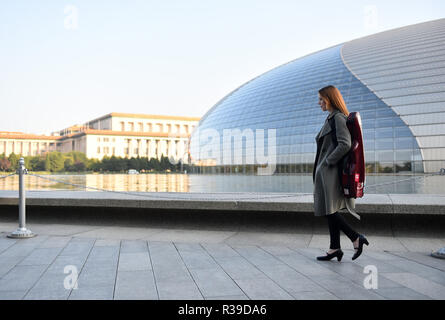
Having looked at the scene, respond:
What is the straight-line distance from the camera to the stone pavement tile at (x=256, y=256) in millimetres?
4262

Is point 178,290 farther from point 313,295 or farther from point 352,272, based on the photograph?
point 352,272

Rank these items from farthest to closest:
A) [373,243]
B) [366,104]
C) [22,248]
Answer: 1. [366,104]
2. [373,243]
3. [22,248]

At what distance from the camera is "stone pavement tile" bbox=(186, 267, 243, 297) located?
3188 mm

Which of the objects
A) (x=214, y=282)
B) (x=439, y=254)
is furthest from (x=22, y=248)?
(x=439, y=254)

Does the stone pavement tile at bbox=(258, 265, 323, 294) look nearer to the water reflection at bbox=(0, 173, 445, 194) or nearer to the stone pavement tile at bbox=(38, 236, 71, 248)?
the stone pavement tile at bbox=(38, 236, 71, 248)

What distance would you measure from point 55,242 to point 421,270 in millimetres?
4557

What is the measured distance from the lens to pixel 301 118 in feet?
122

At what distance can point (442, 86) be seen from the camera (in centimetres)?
3044

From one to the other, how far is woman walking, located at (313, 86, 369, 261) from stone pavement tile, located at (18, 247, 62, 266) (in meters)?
3.05

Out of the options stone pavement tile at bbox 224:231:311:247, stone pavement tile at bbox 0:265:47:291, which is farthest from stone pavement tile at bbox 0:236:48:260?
stone pavement tile at bbox 224:231:311:247

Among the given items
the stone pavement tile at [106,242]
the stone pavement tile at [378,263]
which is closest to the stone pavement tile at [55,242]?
the stone pavement tile at [106,242]
